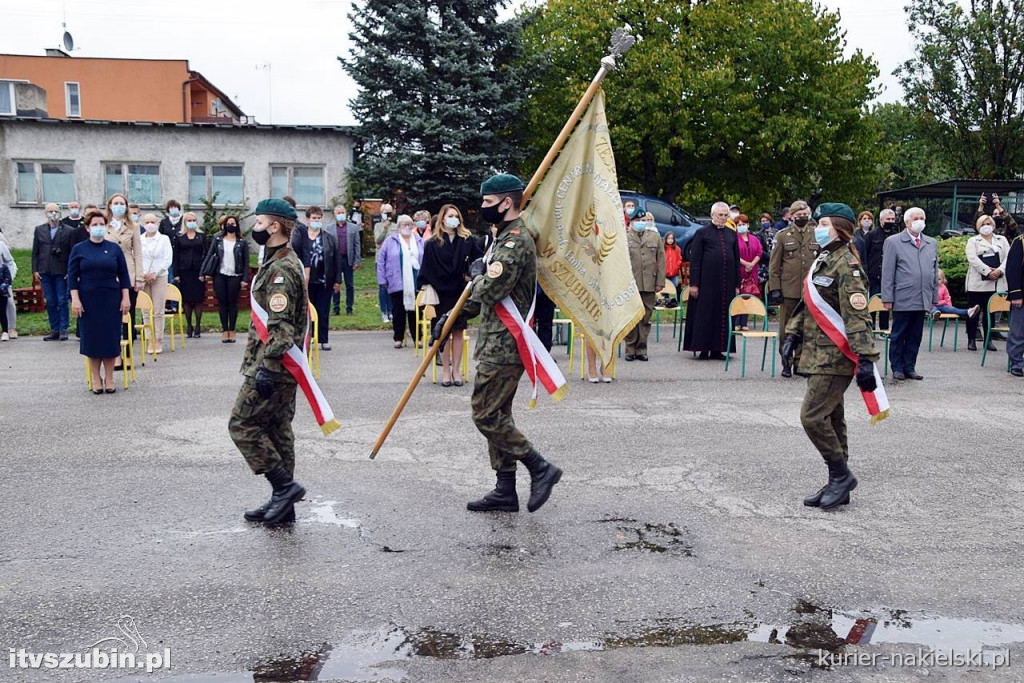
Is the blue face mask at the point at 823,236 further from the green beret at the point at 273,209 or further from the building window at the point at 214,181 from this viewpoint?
the building window at the point at 214,181

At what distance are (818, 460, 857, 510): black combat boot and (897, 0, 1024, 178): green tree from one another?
3095 cm

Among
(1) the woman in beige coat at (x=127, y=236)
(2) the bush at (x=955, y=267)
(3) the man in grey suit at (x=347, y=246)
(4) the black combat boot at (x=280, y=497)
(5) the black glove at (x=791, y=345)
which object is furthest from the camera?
(3) the man in grey suit at (x=347, y=246)

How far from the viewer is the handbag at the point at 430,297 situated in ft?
37.4

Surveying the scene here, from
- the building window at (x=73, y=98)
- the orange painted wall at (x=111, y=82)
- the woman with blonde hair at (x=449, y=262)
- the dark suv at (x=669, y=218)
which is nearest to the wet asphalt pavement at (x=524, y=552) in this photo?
the woman with blonde hair at (x=449, y=262)

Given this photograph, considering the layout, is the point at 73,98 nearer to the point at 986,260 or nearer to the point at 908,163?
the point at 908,163

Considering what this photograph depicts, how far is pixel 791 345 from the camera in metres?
6.70

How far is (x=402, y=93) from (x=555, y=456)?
2023 cm

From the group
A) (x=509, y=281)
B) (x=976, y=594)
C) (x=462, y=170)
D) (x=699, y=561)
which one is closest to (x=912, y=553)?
(x=976, y=594)

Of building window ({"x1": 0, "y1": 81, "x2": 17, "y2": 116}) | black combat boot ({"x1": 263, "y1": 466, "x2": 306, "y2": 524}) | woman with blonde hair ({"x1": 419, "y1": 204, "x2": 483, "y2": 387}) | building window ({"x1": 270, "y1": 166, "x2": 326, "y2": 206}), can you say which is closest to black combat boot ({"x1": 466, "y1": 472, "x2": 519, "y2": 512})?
black combat boot ({"x1": 263, "y1": 466, "x2": 306, "y2": 524})

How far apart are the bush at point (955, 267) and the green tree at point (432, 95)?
1204 centimetres

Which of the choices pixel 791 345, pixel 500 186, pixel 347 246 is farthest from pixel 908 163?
pixel 500 186

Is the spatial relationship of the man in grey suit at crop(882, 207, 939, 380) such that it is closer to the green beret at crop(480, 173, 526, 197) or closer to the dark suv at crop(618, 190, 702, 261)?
the green beret at crop(480, 173, 526, 197)

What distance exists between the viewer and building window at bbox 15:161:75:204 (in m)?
30.0

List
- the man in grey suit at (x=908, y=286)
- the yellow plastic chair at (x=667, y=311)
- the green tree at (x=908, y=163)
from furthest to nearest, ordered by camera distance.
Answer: the green tree at (x=908, y=163) → the yellow plastic chair at (x=667, y=311) → the man in grey suit at (x=908, y=286)
